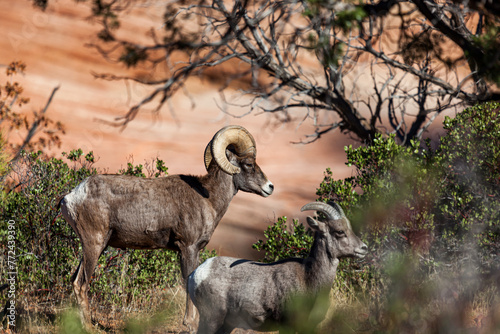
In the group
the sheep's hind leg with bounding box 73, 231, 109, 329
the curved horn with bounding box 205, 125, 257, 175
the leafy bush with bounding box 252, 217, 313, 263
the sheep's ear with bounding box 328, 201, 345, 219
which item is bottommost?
the sheep's hind leg with bounding box 73, 231, 109, 329

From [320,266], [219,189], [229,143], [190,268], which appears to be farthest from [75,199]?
[320,266]

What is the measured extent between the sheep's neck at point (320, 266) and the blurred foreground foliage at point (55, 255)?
402 cm

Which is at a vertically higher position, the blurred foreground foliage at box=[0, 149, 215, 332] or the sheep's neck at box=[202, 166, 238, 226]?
the sheep's neck at box=[202, 166, 238, 226]

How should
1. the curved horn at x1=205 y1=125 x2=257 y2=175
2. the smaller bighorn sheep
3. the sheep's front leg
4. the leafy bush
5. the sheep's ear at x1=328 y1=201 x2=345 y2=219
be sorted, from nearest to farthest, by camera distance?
the smaller bighorn sheep, the sheep's ear at x1=328 y1=201 x2=345 y2=219, the sheep's front leg, the curved horn at x1=205 y1=125 x2=257 y2=175, the leafy bush

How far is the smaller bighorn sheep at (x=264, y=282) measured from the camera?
21.7 feet

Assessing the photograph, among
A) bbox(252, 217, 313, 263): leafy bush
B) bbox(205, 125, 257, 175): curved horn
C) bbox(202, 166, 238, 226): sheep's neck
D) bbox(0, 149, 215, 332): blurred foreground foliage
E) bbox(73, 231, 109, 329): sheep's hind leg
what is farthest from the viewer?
bbox(0, 149, 215, 332): blurred foreground foliage

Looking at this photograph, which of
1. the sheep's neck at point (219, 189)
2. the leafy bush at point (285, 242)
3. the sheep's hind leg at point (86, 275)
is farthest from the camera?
the leafy bush at point (285, 242)

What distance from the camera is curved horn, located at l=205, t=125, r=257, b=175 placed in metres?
8.12

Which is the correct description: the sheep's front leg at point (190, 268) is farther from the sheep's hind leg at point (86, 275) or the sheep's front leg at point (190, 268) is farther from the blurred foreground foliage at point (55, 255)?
the blurred foreground foliage at point (55, 255)

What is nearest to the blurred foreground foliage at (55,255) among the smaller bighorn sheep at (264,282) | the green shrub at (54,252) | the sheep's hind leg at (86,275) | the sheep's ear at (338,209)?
the green shrub at (54,252)

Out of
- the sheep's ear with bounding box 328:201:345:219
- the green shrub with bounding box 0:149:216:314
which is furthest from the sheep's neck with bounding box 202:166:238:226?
the green shrub with bounding box 0:149:216:314

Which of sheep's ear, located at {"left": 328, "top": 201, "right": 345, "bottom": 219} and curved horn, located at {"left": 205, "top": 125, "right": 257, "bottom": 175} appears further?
curved horn, located at {"left": 205, "top": 125, "right": 257, "bottom": 175}

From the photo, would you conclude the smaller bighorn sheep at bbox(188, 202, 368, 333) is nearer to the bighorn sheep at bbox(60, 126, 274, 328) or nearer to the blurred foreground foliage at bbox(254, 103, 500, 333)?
the bighorn sheep at bbox(60, 126, 274, 328)

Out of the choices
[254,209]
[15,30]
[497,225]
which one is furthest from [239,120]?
[497,225]
